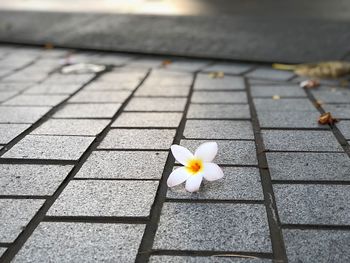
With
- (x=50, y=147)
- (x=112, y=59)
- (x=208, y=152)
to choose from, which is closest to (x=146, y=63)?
(x=112, y=59)

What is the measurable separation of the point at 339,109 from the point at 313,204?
1280mm

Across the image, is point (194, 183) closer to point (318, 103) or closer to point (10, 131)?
point (10, 131)

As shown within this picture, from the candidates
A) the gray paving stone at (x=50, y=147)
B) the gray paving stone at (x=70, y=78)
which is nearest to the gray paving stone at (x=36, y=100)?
the gray paving stone at (x=70, y=78)

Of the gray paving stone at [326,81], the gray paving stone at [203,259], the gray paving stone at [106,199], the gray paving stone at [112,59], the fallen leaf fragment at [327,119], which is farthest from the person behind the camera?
the gray paving stone at [112,59]

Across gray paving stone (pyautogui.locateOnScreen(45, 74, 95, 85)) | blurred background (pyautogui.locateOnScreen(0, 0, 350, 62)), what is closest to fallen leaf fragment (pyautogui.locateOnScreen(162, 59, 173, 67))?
blurred background (pyautogui.locateOnScreen(0, 0, 350, 62))

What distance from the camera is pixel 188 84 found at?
3486mm

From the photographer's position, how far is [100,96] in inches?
126

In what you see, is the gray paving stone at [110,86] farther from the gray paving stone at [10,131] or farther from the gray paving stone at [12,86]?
the gray paving stone at [10,131]

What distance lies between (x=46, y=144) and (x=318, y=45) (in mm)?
2681

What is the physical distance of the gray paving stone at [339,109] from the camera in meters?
2.76

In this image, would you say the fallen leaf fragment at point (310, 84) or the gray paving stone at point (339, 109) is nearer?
the gray paving stone at point (339, 109)

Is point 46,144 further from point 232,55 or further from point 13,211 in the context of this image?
point 232,55

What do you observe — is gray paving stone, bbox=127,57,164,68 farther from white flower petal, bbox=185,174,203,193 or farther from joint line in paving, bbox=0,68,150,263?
white flower petal, bbox=185,174,203,193

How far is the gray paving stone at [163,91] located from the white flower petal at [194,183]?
4.61 feet
